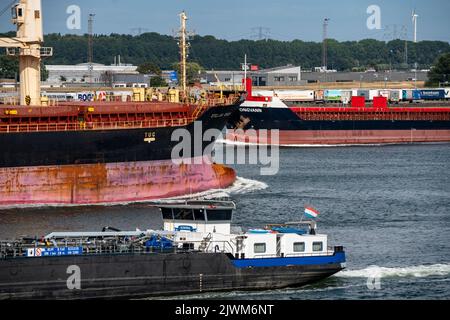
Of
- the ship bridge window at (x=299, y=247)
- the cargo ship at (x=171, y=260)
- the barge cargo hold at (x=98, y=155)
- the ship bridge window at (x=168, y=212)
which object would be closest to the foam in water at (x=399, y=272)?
the cargo ship at (x=171, y=260)

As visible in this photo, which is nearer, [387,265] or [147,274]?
[147,274]

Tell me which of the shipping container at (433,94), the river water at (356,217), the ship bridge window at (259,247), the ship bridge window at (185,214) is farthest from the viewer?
the shipping container at (433,94)

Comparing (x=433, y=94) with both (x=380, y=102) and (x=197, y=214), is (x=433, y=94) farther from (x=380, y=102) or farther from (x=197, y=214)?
(x=197, y=214)

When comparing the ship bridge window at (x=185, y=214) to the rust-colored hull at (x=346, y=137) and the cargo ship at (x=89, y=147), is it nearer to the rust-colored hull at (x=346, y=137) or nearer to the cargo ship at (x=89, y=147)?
the cargo ship at (x=89, y=147)

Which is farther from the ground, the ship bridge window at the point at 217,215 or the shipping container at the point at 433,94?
the shipping container at the point at 433,94

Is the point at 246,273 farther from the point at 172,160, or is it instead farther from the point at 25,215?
the point at 172,160

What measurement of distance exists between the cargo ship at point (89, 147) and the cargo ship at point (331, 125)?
42810 mm

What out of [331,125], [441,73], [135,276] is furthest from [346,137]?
[441,73]

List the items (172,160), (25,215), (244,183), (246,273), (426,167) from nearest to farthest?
(246,273)
(25,215)
(172,160)
(244,183)
(426,167)

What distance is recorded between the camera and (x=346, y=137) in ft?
366

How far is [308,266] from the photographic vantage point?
1515 inches

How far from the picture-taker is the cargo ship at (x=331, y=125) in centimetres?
10950

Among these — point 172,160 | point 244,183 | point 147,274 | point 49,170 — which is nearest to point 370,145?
point 244,183
